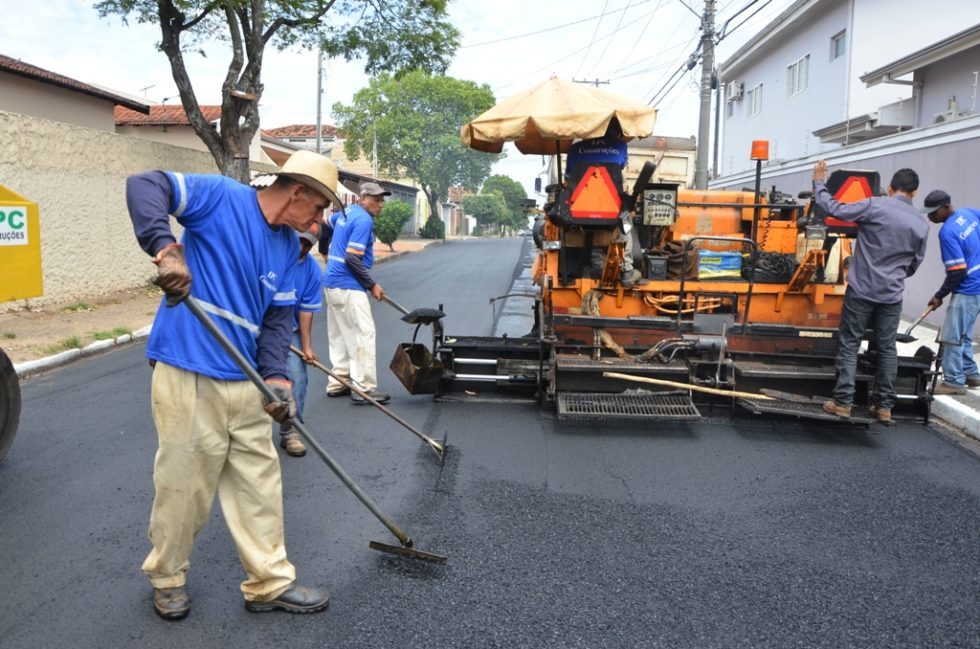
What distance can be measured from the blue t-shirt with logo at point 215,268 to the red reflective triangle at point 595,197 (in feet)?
12.3

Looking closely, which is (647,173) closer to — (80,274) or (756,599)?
(756,599)

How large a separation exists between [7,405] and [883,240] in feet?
19.2

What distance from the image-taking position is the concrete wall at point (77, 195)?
10.8 metres

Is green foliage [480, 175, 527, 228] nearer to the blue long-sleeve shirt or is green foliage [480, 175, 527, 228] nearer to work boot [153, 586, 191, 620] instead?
the blue long-sleeve shirt

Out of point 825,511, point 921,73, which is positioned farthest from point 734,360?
point 921,73

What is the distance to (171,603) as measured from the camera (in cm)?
311

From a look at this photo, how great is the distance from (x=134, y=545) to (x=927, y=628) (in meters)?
3.45

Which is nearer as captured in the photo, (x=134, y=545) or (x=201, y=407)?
(x=201, y=407)

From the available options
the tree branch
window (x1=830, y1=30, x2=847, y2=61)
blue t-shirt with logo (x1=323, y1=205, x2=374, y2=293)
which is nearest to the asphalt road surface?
blue t-shirt with logo (x1=323, y1=205, x2=374, y2=293)

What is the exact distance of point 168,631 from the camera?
3.04 m

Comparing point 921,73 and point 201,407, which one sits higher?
point 921,73

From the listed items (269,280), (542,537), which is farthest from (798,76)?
(269,280)

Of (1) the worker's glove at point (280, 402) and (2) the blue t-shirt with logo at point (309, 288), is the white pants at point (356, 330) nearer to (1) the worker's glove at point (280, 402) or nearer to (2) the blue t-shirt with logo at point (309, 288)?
(2) the blue t-shirt with logo at point (309, 288)

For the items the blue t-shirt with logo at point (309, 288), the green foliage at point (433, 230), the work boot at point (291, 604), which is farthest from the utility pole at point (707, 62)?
the green foliage at point (433, 230)
